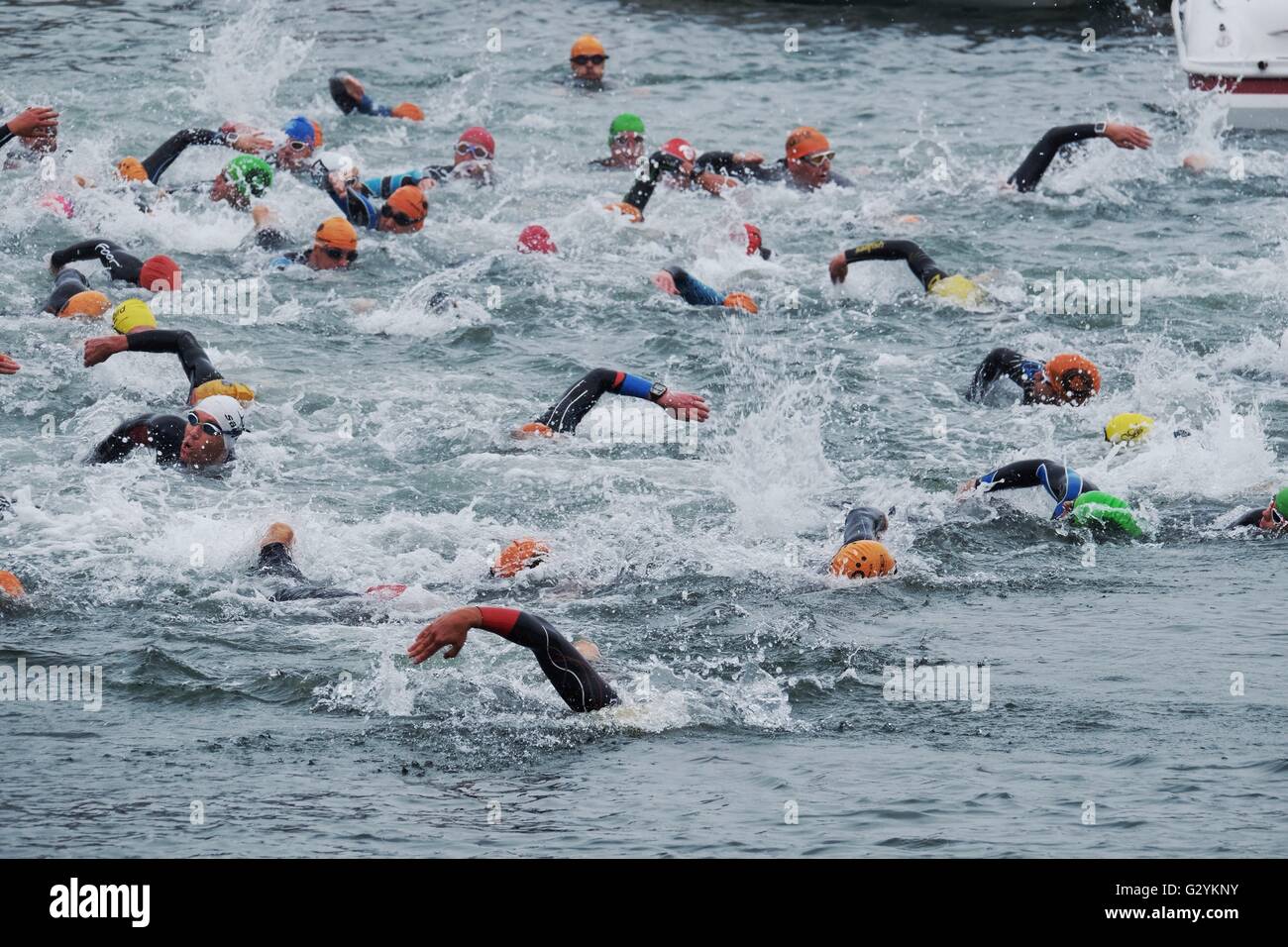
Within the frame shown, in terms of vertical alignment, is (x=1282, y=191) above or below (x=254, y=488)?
above

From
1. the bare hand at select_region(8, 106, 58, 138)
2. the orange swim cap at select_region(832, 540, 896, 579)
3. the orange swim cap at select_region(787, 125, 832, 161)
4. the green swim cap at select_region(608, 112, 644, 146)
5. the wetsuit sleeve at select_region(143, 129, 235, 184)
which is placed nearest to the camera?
the orange swim cap at select_region(832, 540, 896, 579)

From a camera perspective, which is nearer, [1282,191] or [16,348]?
[16,348]

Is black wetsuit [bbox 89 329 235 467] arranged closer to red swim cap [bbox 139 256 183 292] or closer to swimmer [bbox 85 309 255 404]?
swimmer [bbox 85 309 255 404]

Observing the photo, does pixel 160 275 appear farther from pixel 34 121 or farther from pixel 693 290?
pixel 693 290

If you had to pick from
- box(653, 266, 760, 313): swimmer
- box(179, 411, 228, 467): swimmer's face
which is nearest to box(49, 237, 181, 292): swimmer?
box(179, 411, 228, 467): swimmer's face

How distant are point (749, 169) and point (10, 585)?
1021cm

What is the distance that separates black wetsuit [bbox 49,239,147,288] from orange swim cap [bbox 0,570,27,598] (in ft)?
18.3

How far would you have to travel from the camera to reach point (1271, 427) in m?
12.8

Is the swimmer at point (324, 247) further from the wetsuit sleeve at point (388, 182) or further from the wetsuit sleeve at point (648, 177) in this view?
the wetsuit sleeve at point (648, 177)

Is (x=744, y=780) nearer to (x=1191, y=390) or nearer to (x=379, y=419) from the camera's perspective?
(x=379, y=419)

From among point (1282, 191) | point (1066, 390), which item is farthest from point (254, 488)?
point (1282, 191)

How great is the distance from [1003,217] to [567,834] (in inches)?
471

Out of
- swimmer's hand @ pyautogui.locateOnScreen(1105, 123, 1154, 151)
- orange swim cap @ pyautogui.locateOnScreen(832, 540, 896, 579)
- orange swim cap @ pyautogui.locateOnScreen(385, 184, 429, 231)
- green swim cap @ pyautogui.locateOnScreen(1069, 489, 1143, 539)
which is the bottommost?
orange swim cap @ pyautogui.locateOnScreen(832, 540, 896, 579)

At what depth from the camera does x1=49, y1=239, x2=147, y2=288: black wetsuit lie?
1490cm
